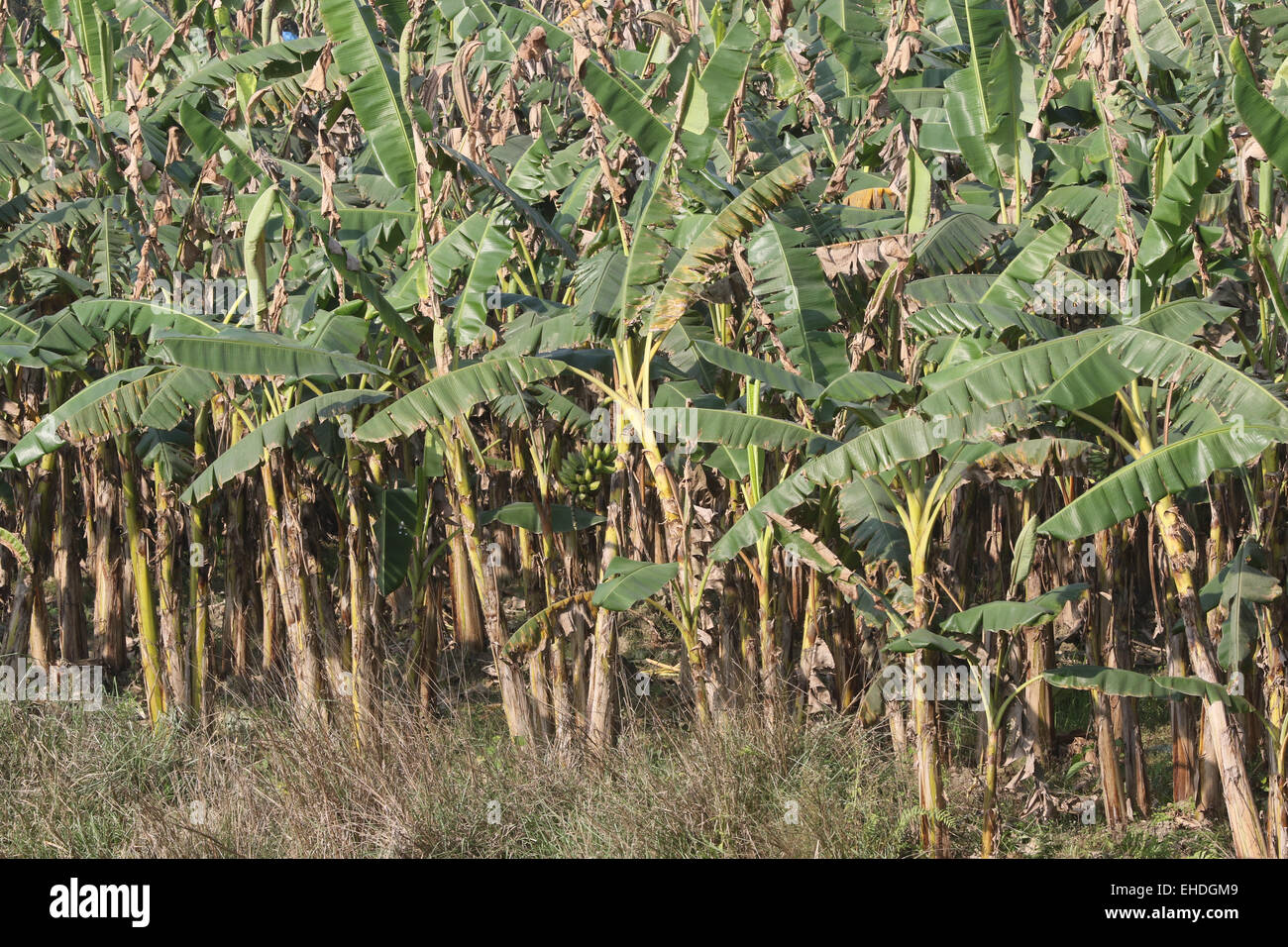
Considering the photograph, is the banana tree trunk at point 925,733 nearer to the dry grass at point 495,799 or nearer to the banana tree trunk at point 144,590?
the dry grass at point 495,799

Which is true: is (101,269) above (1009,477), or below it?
above

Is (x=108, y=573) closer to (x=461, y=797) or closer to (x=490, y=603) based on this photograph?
(x=490, y=603)

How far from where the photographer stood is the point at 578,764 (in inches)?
254

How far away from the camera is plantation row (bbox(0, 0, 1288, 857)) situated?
5523 mm

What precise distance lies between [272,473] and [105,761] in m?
2.05

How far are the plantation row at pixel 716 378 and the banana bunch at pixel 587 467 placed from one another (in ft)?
0.12

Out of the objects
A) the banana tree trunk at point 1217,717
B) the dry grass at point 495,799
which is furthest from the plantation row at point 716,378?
the dry grass at point 495,799

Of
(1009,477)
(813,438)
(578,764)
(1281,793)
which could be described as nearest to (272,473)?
(578,764)

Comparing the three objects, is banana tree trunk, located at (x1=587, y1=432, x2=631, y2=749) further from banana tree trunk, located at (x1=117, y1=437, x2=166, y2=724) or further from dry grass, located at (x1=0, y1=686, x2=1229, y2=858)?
banana tree trunk, located at (x1=117, y1=437, x2=166, y2=724)

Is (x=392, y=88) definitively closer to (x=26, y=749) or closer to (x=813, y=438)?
(x=813, y=438)

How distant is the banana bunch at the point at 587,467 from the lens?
7.65m

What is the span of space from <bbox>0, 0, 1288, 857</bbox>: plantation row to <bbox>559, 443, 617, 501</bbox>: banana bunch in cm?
4
